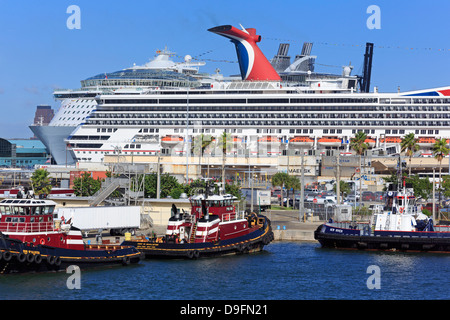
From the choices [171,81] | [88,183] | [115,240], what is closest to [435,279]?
[115,240]

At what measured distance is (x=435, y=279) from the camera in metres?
41.1

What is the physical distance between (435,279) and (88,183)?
44.8m

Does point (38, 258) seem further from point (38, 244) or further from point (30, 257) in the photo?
point (38, 244)

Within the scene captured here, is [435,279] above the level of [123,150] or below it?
below

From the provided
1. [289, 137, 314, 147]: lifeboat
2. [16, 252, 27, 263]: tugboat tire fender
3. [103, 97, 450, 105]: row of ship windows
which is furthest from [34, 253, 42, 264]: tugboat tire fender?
[289, 137, 314, 147]: lifeboat

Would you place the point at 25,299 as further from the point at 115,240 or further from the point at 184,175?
the point at 184,175

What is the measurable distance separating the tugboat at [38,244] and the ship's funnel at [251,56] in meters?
85.6

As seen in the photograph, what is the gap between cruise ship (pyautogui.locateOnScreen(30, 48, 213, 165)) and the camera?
123938 millimetres

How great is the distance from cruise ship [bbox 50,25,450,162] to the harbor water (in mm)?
65140

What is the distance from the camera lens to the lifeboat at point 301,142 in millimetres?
115812

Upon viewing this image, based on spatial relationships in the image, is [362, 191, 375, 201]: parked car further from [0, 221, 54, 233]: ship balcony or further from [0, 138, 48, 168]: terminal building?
[0, 138, 48, 168]: terminal building

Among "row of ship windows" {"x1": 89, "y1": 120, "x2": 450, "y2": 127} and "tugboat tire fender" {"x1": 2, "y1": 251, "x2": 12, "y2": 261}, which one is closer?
"tugboat tire fender" {"x1": 2, "y1": 251, "x2": 12, "y2": 261}

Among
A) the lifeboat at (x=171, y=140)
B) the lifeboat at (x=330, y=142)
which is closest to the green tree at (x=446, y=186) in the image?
the lifeboat at (x=330, y=142)

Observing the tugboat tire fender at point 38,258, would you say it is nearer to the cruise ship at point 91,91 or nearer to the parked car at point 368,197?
the parked car at point 368,197
